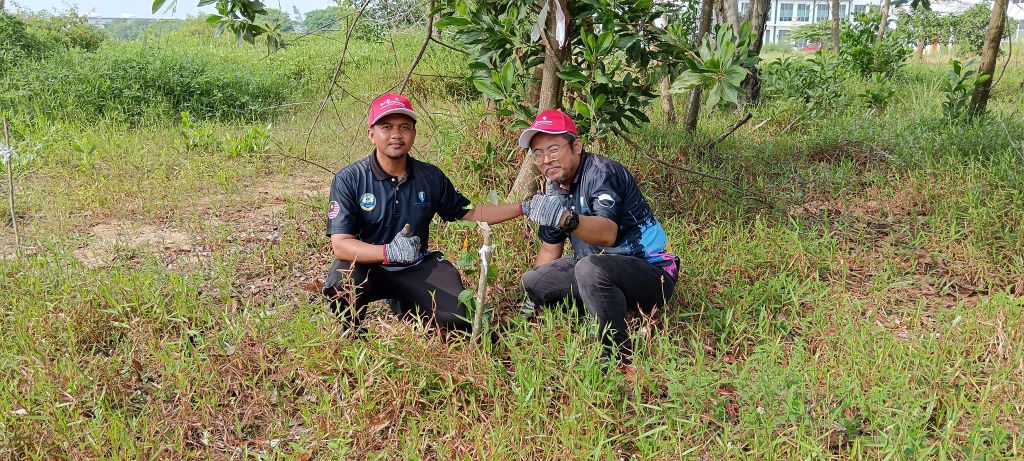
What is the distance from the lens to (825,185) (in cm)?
516

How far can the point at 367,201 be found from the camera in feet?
10.6

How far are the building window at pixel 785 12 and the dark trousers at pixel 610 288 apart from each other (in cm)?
6383

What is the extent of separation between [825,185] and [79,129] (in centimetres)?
624

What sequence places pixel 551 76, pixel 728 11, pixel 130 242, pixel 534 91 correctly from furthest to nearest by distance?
pixel 728 11
pixel 534 91
pixel 130 242
pixel 551 76

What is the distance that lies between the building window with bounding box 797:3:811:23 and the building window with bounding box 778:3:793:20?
604 mm

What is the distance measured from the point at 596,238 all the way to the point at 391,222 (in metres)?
0.88

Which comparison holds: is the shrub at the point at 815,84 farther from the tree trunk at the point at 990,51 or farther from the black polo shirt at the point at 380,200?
the black polo shirt at the point at 380,200

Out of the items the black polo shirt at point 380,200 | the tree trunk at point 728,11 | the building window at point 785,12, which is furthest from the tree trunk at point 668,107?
the building window at point 785,12

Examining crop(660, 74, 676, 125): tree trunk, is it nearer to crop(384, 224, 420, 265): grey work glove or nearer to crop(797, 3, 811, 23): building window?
crop(384, 224, 420, 265): grey work glove

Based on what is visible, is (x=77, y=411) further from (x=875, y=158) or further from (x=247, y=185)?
(x=875, y=158)

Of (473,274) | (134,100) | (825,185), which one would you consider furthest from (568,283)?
(134,100)

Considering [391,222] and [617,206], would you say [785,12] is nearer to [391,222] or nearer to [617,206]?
[617,206]

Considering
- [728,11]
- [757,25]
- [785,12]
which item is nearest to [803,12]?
[785,12]

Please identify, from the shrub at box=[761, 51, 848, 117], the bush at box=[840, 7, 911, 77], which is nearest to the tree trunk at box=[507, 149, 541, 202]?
the shrub at box=[761, 51, 848, 117]
